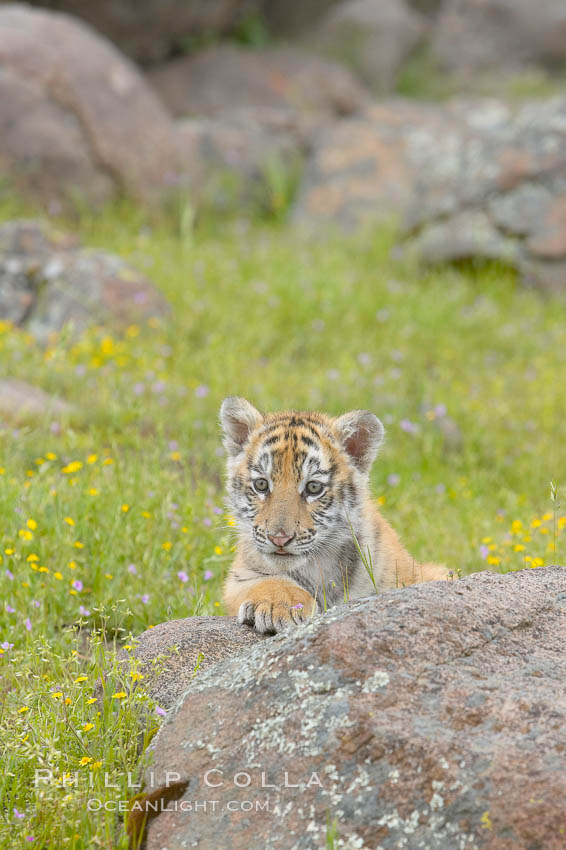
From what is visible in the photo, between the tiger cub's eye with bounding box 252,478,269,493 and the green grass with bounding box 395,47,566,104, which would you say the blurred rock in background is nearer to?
the green grass with bounding box 395,47,566,104

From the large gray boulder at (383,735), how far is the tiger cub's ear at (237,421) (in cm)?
192

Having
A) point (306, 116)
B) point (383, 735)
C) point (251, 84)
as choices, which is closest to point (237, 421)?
point (383, 735)

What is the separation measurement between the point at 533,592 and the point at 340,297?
7.72m

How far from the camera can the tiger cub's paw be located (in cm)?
395

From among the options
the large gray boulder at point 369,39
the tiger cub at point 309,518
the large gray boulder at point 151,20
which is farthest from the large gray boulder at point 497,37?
the tiger cub at point 309,518

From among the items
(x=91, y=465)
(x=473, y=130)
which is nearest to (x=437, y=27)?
(x=473, y=130)

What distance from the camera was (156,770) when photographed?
3211 mm

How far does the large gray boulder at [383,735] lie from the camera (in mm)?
2723

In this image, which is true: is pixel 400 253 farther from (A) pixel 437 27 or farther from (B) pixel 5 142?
(A) pixel 437 27

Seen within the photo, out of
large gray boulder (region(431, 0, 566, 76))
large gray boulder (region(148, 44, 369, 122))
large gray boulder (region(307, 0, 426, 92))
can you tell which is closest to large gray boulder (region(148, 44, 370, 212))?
large gray boulder (region(148, 44, 369, 122))

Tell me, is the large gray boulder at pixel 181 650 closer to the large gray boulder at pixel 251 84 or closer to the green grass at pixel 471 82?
the large gray boulder at pixel 251 84

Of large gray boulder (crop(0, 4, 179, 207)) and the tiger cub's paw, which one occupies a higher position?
the tiger cub's paw

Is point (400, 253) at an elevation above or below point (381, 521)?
below

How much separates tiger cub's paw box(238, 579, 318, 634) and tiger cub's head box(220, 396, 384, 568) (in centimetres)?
28
